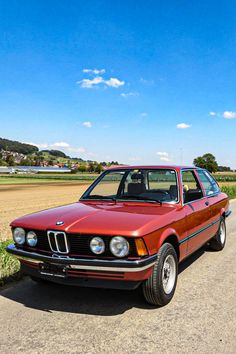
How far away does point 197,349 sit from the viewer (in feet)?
9.46

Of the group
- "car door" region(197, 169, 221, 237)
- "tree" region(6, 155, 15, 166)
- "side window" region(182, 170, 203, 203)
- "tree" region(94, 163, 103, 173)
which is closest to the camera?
"side window" region(182, 170, 203, 203)

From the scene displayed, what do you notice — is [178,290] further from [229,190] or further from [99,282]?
[229,190]

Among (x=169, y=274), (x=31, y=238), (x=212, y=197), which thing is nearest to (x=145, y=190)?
(x=169, y=274)

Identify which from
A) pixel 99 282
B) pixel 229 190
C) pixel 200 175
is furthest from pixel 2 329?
pixel 229 190

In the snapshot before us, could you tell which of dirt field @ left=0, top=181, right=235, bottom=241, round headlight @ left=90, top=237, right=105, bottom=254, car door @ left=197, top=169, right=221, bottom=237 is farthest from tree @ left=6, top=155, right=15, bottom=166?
round headlight @ left=90, top=237, right=105, bottom=254

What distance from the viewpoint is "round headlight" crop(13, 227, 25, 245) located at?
401 cm

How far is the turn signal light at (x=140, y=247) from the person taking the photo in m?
3.43

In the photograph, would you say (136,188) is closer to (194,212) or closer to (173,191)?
(173,191)

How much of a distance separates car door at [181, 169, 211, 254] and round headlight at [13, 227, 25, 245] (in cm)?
203

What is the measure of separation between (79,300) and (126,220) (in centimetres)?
121

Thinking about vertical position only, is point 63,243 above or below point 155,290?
above

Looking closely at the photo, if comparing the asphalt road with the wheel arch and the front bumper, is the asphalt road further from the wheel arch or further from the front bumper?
the wheel arch

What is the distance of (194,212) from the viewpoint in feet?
16.2

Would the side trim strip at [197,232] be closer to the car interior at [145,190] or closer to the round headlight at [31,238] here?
the car interior at [145,190]
